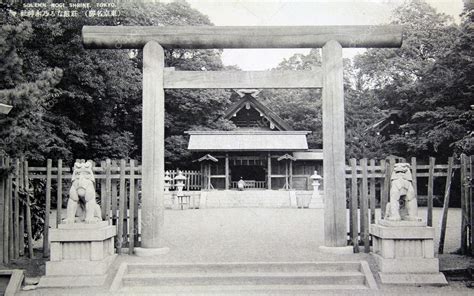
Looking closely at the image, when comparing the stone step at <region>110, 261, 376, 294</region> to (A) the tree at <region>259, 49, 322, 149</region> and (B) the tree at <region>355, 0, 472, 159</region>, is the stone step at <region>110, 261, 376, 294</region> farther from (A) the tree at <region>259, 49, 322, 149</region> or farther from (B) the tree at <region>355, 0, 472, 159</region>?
(A) the tree at <region>259, 49, 322, 149</region>

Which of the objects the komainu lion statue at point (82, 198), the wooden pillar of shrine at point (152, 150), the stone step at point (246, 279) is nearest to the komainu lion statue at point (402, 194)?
the stone step at point (246, 279)

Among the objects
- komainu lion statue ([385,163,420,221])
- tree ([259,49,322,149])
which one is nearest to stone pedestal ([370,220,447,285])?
komainu lion statue ([385,163,420,221])

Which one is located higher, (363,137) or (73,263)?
(363,137)

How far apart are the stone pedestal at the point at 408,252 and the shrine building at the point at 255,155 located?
1738cm

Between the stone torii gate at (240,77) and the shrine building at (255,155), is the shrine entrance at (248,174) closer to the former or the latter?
the shrine building at (255,155)

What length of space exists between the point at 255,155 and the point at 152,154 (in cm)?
1760

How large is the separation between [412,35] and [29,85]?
22087mm

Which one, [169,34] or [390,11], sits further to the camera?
[390,11]

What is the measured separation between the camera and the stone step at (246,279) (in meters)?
6.30

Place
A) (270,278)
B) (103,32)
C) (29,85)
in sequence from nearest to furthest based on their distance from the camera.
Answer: (270,278) → (103,32) → (29,85)

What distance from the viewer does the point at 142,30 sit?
7.59 metres

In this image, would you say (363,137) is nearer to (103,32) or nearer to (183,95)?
(183,95)

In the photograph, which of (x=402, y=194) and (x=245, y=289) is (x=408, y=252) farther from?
(x=245, y=289)

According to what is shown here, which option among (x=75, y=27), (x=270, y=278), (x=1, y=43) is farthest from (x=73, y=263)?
(x=75, y=27)
